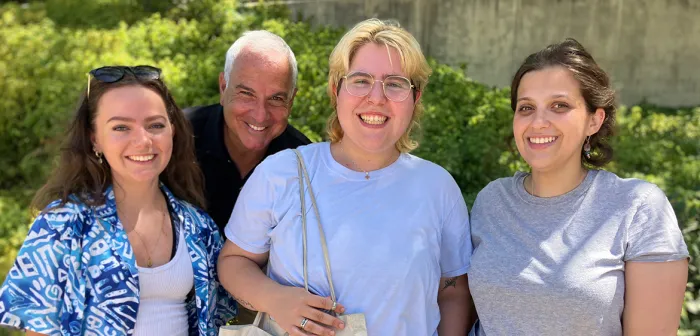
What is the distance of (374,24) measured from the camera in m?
2.64

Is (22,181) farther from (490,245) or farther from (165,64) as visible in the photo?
(490,245)

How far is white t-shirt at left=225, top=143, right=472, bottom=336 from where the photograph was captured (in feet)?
8.18

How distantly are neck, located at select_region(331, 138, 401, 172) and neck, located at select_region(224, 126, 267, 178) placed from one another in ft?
3.44

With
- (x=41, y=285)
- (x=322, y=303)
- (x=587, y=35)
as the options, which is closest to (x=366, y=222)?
(x=322, y=303)

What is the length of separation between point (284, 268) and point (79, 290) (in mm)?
709

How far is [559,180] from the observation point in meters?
2.60

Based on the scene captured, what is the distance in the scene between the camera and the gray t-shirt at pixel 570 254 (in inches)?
92.8

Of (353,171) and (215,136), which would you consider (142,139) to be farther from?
(215,136)

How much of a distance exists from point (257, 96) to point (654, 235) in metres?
1.99

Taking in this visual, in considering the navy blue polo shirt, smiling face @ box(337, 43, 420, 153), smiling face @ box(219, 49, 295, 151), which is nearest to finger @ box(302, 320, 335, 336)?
smiling face @ box(337, 43, 420, 153)

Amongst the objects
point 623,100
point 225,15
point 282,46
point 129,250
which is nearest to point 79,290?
point 129,250

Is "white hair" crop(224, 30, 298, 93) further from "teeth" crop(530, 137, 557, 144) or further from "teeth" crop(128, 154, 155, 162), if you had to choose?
"teeth" crop(530, 137, 557, 144)

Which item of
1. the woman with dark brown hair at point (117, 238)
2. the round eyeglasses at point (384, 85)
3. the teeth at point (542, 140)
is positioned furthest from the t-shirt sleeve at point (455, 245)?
the woman with dark brown hair at point (117, 238)

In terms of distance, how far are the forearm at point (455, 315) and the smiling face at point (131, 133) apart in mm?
1223
